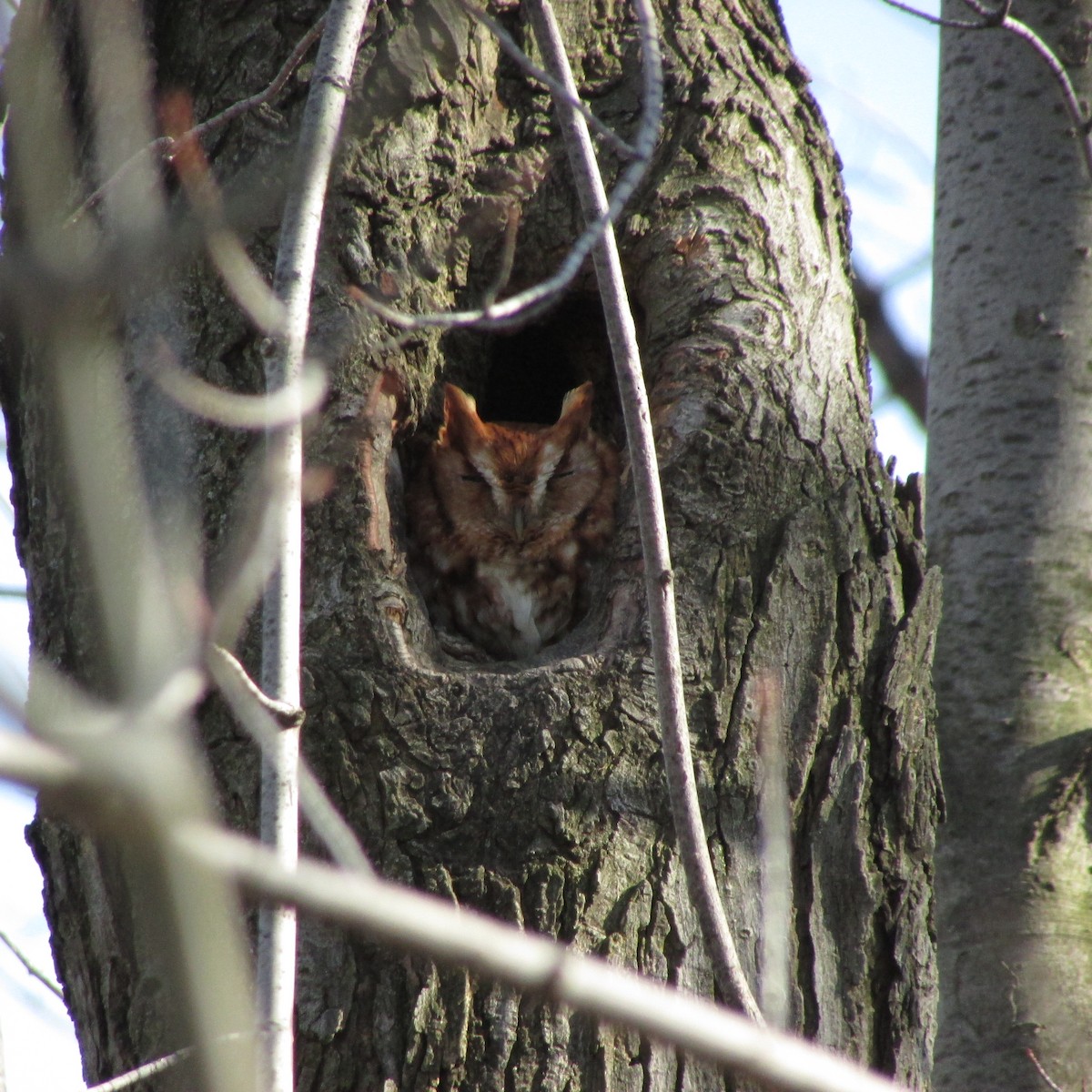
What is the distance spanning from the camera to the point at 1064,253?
2916 mm

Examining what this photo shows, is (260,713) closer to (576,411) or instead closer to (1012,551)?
(1012,551)

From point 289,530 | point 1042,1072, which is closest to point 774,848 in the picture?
point 1042,1072

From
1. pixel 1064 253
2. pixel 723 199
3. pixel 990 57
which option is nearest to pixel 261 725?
pixel 723 199

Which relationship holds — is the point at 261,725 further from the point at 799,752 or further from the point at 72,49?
the point at 72,49

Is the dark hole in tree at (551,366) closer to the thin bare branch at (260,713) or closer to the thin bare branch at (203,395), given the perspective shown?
the thin bare branch at (203,395)

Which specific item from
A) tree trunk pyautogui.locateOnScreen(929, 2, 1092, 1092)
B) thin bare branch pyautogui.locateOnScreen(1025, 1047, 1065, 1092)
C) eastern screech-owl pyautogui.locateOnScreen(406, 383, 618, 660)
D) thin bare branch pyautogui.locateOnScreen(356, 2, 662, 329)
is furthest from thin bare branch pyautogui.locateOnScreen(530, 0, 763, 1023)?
eastern screech-owl pyautogui.locateOnScreen(406, 383, 618, 660)

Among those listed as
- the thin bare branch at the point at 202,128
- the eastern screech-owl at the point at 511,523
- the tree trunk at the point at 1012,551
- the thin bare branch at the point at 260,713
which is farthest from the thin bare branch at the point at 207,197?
the tree trunk at the point at 1012,551

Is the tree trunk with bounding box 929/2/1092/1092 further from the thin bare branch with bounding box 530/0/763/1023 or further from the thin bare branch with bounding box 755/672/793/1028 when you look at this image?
the thin bare branch with bounding box 530/0/763/1023

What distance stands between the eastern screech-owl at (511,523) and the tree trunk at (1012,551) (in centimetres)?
82

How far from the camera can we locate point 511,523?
331 centimetres

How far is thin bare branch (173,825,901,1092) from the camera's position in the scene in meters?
0.67

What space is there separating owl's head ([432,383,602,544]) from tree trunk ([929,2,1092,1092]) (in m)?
0.83

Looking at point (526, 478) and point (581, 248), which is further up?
point (526, 478)

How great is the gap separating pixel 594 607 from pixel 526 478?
3.03 ft
